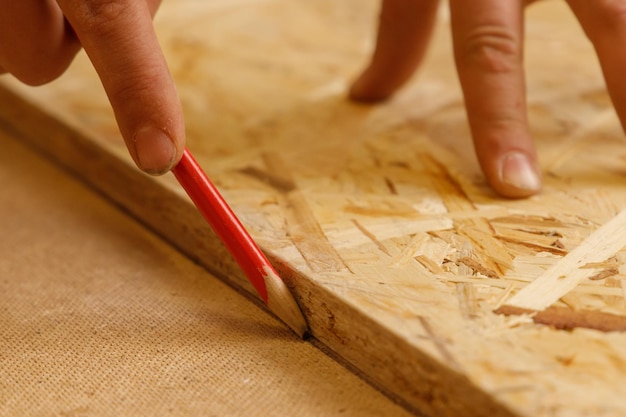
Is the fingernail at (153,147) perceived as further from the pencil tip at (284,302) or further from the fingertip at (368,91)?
the fingertip at (368,91)

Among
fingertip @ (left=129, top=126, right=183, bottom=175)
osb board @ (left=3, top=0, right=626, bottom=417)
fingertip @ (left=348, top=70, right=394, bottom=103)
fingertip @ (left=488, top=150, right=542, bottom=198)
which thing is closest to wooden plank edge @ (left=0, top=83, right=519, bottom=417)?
osb board @ (left=3, top=0, right=626, bottom=417)

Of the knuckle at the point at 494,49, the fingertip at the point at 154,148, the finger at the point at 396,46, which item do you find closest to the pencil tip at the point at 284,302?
the fingertip at the point at 154,148

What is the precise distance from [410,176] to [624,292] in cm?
30

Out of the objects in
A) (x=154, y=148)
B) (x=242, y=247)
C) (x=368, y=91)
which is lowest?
(x=368, y=91)

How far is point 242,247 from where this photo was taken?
656mm

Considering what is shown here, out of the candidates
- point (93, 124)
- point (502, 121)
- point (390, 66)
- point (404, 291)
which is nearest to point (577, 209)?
point (502, 121)

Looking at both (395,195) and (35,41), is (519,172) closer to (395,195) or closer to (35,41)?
(395,195)

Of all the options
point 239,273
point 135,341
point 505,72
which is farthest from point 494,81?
point 135,341

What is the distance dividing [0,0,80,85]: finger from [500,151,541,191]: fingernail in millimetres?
494

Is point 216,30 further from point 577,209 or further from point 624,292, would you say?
point 624,292

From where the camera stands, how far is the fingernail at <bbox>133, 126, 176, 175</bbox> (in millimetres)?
628

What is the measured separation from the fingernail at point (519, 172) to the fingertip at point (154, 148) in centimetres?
37

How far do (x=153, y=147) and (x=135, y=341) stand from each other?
18 cm

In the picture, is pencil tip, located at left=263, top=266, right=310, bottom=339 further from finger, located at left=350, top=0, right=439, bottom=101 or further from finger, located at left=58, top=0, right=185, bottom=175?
finger, located at left=350, top=0, right=439, bottom=101
